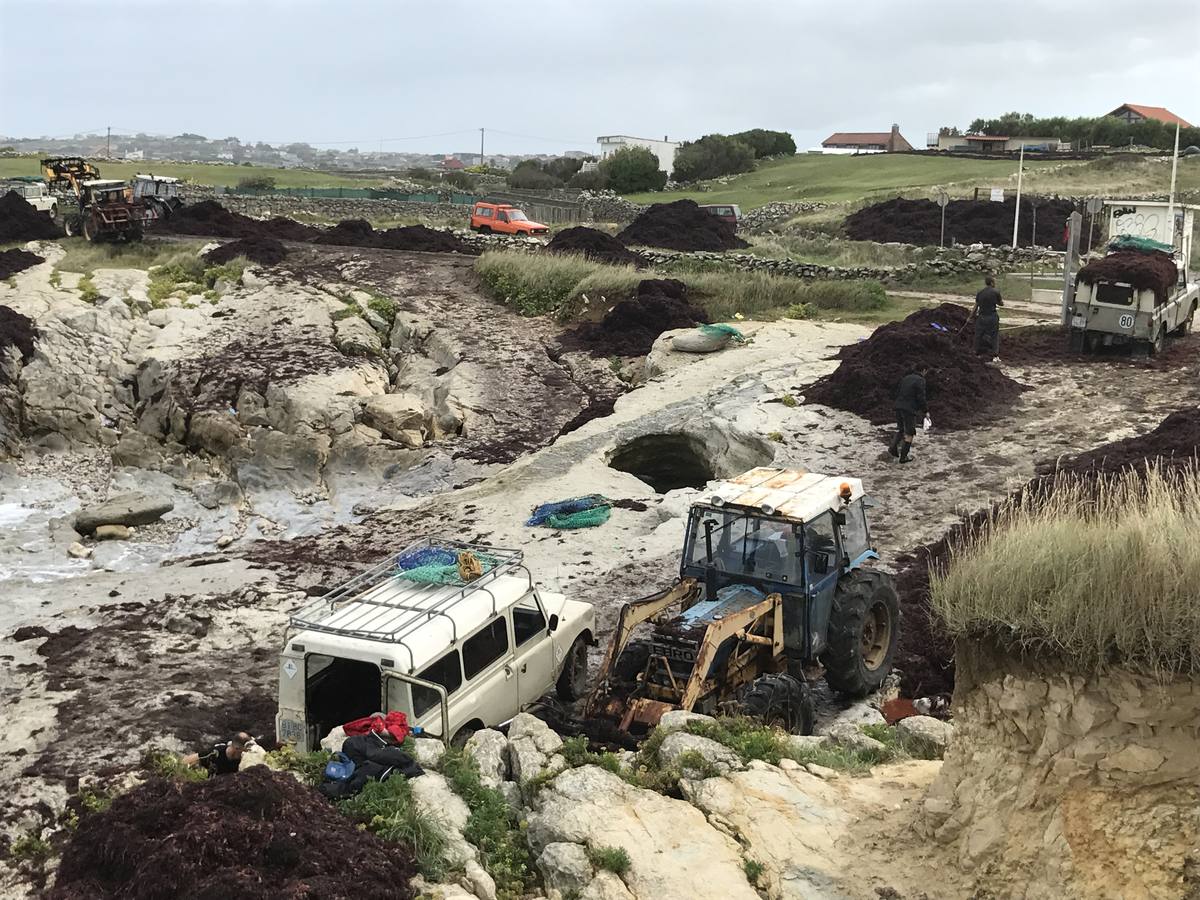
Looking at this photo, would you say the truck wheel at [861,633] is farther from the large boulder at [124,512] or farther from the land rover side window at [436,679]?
the large boulder at [124,512]

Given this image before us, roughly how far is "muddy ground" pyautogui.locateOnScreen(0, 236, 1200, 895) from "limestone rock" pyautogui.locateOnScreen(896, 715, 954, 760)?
501 cm

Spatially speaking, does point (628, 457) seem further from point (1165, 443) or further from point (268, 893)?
point (268, 893)

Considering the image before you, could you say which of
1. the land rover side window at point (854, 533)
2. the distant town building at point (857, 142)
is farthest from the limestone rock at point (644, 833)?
the distant town building at point (857, 142)

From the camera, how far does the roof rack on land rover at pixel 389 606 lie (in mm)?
10430

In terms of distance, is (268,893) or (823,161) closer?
(268,893)

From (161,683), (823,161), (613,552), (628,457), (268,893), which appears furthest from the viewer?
(823,161)

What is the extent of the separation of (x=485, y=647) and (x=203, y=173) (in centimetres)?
7550

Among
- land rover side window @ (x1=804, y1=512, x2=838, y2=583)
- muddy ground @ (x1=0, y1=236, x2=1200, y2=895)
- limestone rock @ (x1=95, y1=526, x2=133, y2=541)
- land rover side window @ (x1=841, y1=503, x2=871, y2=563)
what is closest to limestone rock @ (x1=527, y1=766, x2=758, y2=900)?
land rover side window @ (x1=804, y1=512, x2=838, y2=583)

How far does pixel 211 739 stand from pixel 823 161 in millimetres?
73357

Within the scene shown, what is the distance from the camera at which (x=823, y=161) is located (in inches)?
3105

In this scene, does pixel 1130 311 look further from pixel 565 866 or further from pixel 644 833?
pixel 565 866

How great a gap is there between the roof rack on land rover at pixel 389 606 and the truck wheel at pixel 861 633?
10.3 ft

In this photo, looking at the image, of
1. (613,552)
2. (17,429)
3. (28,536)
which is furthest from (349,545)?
(17,429)

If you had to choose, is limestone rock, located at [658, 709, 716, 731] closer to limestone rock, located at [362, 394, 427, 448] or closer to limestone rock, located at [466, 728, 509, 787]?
limestone rock, located at [466, 728, 509, 787]
